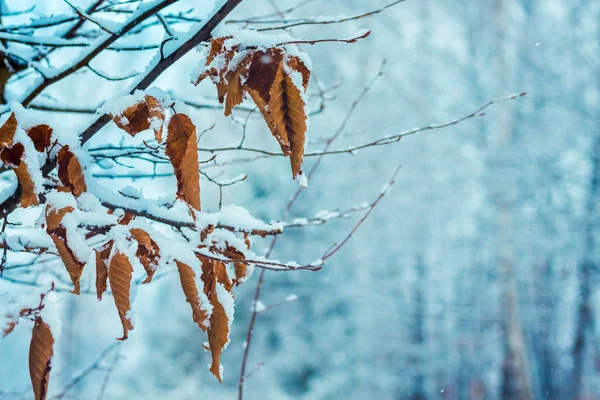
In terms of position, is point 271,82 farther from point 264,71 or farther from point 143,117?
point 143,117

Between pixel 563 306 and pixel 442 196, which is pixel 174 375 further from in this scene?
pixel 563 306

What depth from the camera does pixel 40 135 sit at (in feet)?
2.26

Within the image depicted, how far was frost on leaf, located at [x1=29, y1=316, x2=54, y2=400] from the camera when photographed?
0.63m

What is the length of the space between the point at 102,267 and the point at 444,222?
23.0 feet

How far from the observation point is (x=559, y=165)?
19.0 ft

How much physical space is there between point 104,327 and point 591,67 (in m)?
11.1

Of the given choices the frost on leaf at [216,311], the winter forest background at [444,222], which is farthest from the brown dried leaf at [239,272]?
the winter forest background at [444,222]

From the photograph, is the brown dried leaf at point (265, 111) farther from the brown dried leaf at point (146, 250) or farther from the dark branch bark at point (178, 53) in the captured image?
the brown dried leaf at point (146, 250)

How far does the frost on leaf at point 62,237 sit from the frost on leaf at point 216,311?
186 millimetres

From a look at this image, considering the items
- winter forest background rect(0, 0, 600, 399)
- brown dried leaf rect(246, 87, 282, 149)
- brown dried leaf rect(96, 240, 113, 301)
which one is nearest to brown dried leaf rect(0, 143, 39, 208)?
brown dried leaf rect(96, 240, 113, 301)

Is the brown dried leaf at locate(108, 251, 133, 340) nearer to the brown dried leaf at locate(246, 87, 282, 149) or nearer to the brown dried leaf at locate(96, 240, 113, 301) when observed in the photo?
the brown dried leaf at locate(96, 240, 113, 301)

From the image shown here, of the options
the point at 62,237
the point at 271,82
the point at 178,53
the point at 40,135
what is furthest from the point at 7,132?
the point at 271,82

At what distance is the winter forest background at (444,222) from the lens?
5797 millimetres

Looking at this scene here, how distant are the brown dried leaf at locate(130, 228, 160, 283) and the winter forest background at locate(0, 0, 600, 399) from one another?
13.1ft
